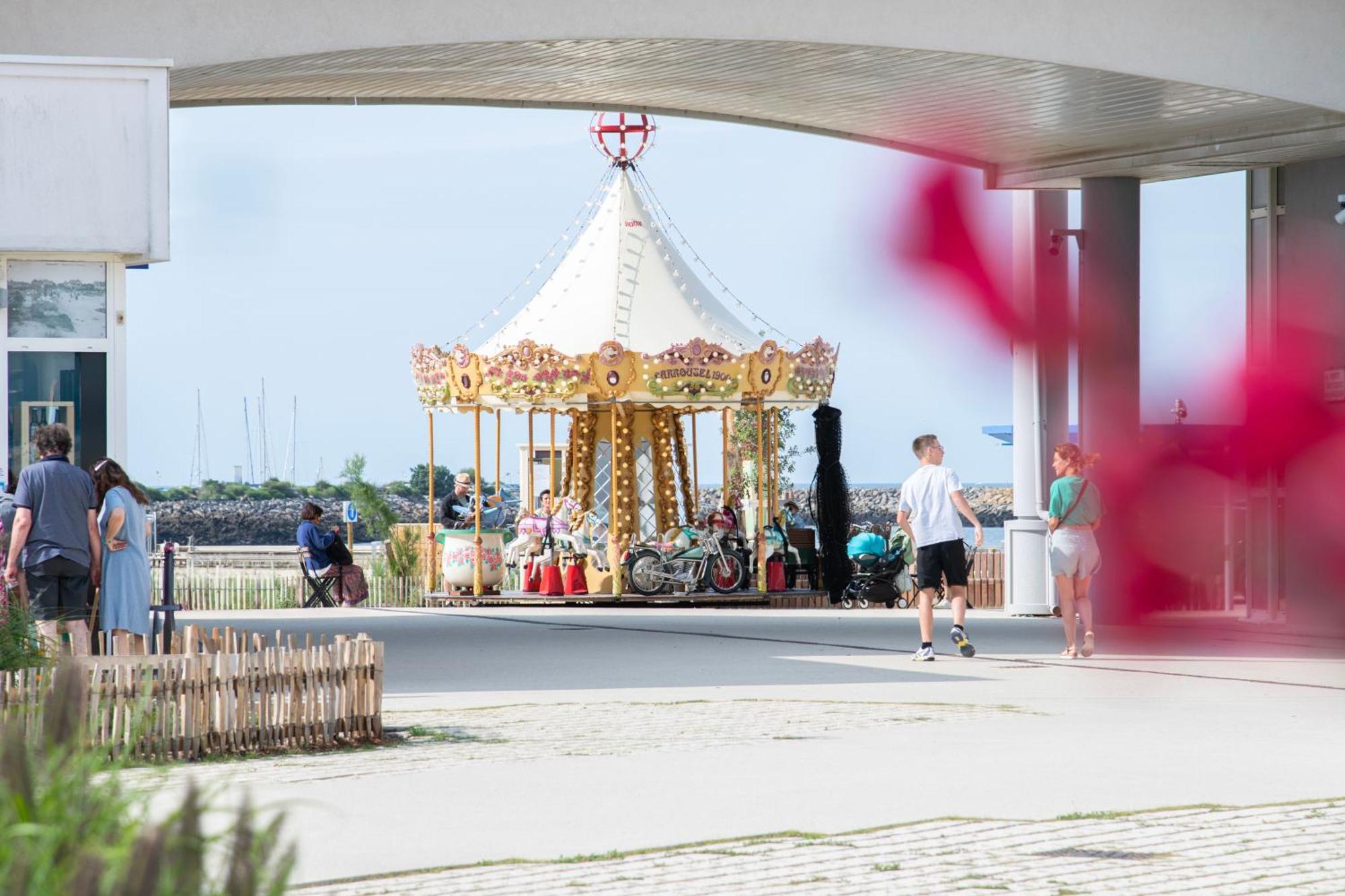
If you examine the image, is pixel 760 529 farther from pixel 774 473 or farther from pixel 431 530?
pixel 431 530

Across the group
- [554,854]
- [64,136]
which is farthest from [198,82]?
[554,854]

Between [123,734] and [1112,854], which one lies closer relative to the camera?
[1112,854]

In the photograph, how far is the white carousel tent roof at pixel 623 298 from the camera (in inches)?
1009

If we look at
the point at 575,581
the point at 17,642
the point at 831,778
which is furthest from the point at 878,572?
the point at 831,778

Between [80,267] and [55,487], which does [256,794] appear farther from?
[80,267]

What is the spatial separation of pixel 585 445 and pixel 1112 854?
800 inches

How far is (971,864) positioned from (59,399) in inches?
304

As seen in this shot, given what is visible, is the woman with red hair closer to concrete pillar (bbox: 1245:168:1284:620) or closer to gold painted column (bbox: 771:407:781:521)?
concrete pillar (bbox: 1245:168:1284:620)

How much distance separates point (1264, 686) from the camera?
12.5m

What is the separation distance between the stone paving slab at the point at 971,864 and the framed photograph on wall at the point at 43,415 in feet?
22.6

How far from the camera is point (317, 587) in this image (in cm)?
2402

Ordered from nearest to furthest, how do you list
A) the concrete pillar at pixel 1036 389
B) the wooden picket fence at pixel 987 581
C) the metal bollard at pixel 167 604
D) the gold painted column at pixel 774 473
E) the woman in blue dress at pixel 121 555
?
1. the woman in blue dress at pixel 121 555
2. the metal bollard at pixel 167 604
3. the concrete pillar at pixel 1036 389
4. the wooden picket fence at pixel 987 581
5. the gold painted column at pixel 774 473

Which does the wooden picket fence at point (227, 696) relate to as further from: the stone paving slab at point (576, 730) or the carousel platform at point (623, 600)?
the carousel platform at point (623, 600)

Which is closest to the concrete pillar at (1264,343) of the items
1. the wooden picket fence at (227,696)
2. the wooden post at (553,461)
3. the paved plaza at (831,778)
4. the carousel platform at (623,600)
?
the paved plaza at (831,778)
